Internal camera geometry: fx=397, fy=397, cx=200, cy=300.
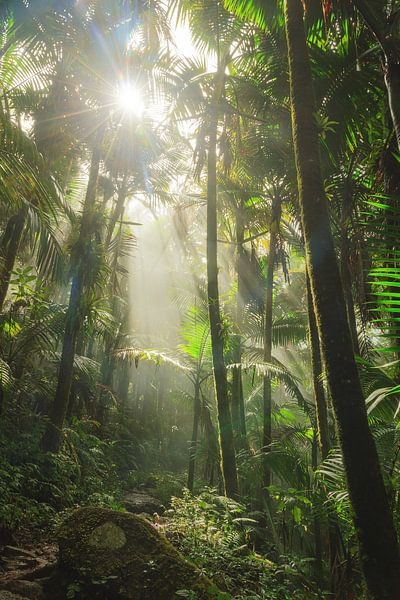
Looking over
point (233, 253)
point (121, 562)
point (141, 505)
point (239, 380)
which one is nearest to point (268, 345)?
point (239, 380)

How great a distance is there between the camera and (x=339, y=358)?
2.73 m

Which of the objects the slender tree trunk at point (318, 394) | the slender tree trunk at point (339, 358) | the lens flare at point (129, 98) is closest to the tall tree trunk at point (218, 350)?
the slender tree trunk at point (318, 394)

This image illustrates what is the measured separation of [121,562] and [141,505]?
6.77m

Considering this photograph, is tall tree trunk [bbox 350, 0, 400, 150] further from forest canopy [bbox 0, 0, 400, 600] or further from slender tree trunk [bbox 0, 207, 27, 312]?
slender tree trunk [bbox 0, 207, 27, 312]

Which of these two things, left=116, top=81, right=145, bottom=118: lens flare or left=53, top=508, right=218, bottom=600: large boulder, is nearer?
left=53, top=508, right=218, bottom=600: large boulder

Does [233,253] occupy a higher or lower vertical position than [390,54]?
higher

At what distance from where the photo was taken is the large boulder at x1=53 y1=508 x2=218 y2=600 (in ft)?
11.4

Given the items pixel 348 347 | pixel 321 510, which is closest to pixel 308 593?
pixel 321 510

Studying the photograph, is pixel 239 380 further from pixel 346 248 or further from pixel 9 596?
pixel 9 596

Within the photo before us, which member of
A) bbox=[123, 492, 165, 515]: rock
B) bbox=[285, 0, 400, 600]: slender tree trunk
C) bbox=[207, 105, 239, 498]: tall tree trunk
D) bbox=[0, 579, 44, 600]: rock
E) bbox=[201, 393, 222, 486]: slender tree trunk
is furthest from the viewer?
bbox=[201, 393, 222, 486]: slender tree trunk

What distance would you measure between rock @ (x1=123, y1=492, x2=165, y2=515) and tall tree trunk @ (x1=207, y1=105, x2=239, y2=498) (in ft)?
12.3

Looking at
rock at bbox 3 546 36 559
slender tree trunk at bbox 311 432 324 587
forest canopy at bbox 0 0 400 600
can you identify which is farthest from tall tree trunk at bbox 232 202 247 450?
rock at bbox 3 546 36 559

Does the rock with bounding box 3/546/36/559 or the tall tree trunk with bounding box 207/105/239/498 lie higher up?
the tall tree trunk with bounding box 207/105/239/498

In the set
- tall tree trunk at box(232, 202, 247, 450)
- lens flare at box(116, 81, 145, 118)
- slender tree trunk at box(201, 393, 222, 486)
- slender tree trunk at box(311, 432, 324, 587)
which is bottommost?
slender tree trunk at box(311, 432, 324, 587)
